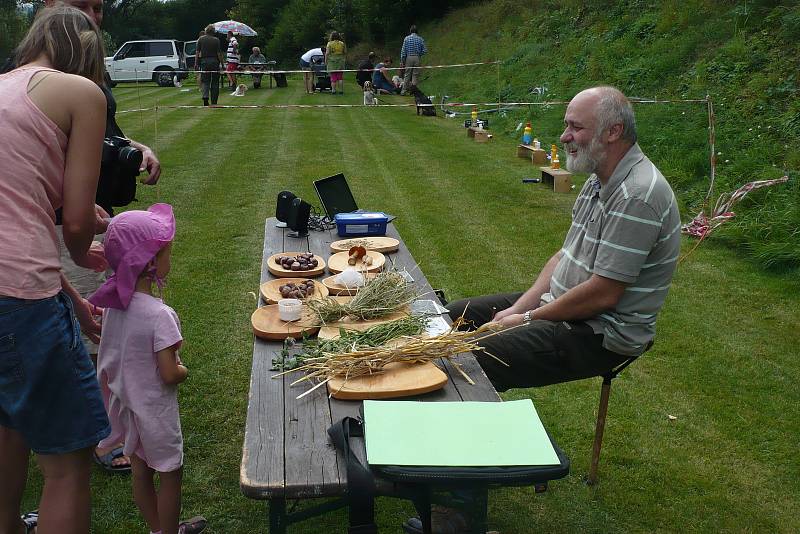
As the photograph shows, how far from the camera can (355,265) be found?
3.71 m

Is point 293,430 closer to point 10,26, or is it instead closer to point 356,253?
point 356,253

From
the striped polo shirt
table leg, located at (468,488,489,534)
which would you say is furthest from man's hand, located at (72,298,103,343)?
the striped polo shirt

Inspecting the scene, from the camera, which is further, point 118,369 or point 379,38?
point 379,38

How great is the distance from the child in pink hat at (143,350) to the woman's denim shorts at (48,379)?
30cm

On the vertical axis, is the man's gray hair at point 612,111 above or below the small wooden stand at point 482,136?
above

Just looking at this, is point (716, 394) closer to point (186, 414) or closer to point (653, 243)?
point (653, 243)

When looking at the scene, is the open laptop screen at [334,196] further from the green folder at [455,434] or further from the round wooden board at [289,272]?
the green folder at [455,434]

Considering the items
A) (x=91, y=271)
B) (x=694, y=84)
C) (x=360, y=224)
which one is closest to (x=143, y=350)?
(x=91, y=271)

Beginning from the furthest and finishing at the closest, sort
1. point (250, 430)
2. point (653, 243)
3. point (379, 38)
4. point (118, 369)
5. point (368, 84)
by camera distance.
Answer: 1. point (379, 38)
2. point (368, 84)
3. point (653, 243)
4. point (118, 369)
5. point (250, 430)

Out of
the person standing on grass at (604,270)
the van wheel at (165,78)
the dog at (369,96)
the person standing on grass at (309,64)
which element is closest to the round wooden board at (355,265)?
the person standing on grass at (604,270)

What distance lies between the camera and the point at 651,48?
12.4 m

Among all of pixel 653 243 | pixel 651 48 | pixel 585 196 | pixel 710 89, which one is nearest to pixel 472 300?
pixel 585 196

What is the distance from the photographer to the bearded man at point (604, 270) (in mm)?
3006

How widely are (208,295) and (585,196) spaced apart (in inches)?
131
